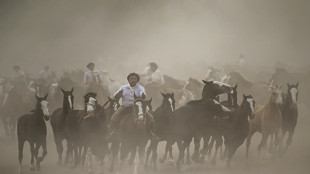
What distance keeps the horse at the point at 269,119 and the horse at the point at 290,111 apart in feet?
0.37

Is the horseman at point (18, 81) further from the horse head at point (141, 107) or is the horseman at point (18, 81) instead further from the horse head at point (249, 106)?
the horse head at point (249, 106)

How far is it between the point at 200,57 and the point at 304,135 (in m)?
2.47

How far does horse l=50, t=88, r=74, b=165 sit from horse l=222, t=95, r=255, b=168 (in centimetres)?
287

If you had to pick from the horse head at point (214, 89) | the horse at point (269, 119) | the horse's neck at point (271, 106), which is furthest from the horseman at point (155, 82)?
the horse's neck at point (271, 106)

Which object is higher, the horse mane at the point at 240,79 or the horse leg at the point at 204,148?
the horse mane at the point at 240,79

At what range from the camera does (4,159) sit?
8.41 m

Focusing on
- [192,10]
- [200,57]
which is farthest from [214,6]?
[200,57]

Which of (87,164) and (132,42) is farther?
(132,42)

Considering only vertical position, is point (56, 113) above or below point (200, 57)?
below

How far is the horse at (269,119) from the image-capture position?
26.6 ft

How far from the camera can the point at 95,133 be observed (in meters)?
8.05

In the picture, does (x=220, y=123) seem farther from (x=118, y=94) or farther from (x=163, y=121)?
(x=118, y=94)

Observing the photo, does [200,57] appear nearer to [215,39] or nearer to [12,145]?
[215,39]

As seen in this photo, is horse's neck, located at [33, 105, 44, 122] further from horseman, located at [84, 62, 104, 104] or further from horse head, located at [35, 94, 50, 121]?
horseman, located at [84, 62, 104, 104]
